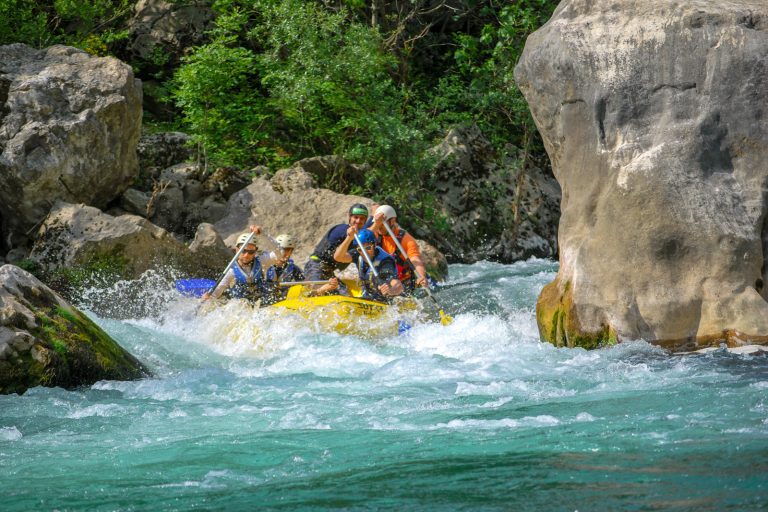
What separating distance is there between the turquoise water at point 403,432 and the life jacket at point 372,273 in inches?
55.6

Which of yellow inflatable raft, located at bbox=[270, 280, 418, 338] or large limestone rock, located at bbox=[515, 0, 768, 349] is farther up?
large limestone rock, located at bbox=[515, 0, 768, 349]

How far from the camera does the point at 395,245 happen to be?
11336mm

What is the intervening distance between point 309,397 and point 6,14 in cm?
1229

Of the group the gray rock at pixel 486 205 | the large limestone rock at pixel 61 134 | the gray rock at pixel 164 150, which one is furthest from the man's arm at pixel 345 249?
the gray rock at pixel 164 150

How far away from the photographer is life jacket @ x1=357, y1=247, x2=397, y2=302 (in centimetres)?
1076

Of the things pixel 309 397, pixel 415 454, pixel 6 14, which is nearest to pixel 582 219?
pixel 309 397

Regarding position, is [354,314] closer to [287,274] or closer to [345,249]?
[345,249]

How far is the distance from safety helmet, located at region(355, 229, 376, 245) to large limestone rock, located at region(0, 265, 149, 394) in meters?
3.59

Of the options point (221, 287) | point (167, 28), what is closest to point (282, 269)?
point (221, 287)

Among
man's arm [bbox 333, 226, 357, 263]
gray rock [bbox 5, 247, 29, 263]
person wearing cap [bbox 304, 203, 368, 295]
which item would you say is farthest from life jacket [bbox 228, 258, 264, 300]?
gray rock [bbox 5, 247, 29, 263]

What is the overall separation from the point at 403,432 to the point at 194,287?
6040 millimetres

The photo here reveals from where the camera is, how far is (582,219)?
8.57 metres

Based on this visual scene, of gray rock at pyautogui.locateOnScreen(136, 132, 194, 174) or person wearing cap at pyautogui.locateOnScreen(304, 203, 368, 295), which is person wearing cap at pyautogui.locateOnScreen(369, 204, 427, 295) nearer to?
person wearing cap at pyautogui.locateOnScreen(304, 203, 368, 295)

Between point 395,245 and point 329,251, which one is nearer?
point 395,245
